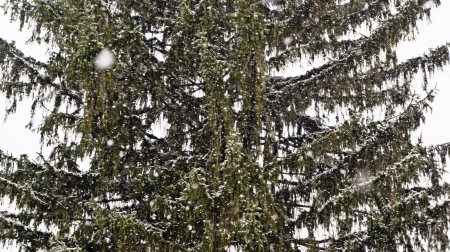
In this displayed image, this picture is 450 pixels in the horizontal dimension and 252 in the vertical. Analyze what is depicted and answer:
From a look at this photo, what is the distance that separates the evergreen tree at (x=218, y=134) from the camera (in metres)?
5.41

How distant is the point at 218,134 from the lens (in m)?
5.84

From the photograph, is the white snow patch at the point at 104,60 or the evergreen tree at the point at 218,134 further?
the white snow patch at the point at 104,60

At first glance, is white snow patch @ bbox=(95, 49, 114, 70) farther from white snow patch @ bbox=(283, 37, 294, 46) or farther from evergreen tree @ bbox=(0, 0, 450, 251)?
white snow patch @ bbox=(283, 37, 294, 46)

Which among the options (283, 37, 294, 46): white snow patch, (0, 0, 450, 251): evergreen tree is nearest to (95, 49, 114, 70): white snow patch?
(0, 0, 450, 251): evergreen tree

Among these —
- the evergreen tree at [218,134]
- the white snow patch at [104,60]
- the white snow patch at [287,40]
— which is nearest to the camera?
the evergreen tree at [218,134]

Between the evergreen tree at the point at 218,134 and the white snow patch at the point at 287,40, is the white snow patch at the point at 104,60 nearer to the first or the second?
the evergreen tree at the point at 218,134

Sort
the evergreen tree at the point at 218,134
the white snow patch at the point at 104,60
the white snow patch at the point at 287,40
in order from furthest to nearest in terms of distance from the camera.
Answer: the white snow patch at the point at 287,40, the white snow patch at the point at 104,60, the evergreen tree at the point at 218,134

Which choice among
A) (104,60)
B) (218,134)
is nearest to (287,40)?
(218,134)

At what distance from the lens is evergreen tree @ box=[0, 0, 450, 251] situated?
5.41 metres

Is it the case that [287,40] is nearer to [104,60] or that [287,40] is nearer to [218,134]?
[218,134]

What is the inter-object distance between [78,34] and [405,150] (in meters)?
4.07

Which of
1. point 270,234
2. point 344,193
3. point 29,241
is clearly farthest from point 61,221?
point 344,193

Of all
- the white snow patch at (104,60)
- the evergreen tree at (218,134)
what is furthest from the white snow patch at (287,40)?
the white snow patch at (104,60)

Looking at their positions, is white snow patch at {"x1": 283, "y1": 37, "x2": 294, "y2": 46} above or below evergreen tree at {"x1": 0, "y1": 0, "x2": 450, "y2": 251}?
above
